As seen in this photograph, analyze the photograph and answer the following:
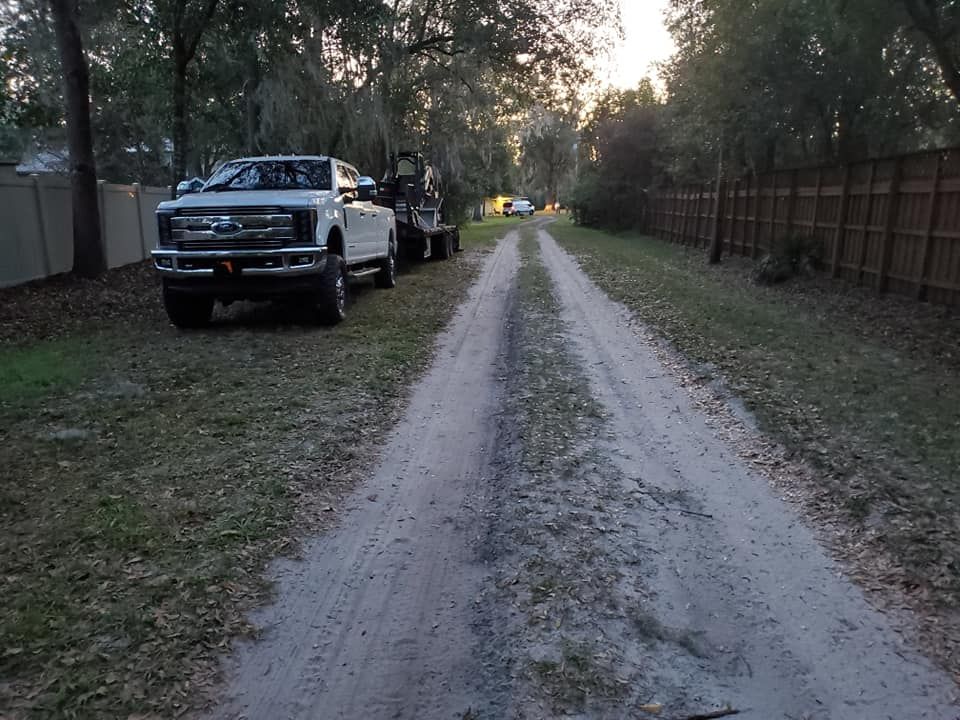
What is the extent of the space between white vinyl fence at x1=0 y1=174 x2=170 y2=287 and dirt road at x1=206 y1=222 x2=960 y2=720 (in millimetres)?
9791

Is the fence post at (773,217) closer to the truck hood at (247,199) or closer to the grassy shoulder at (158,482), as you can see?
the grassy shoulder at (158,482)

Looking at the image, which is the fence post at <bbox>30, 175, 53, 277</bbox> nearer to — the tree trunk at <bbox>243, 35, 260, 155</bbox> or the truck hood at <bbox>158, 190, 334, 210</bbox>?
the truck hood at <bbox>158, 190, 334, 210</bbox>

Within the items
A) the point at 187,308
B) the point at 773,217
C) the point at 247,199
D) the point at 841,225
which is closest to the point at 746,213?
the point at 773,217

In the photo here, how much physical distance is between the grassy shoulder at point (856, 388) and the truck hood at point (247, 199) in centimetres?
511

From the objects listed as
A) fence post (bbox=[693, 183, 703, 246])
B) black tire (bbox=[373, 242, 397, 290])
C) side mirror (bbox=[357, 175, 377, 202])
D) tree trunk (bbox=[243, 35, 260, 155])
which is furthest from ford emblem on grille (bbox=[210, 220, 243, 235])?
fence post (bbox=[693, 183, 703, 246])

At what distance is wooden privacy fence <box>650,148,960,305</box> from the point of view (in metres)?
10.6

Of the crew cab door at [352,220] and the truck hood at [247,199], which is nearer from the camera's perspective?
the truck hood at [247,199]

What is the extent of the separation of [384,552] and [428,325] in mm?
6632

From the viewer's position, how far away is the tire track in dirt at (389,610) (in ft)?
9.39

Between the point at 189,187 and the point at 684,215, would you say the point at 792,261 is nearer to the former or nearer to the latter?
the point at 189,187

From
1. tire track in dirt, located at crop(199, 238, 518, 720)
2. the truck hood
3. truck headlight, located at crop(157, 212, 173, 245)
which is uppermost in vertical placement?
the truck hood

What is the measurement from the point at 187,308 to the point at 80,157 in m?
5.73

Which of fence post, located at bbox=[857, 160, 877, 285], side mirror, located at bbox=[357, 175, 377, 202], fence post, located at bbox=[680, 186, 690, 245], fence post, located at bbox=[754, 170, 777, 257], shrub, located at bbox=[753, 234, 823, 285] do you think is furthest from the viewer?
fence post, located at bbox=[680, 186, 690, 245]

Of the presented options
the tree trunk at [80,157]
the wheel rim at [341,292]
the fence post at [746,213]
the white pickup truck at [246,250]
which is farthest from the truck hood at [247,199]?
the fence post at [746,213]
